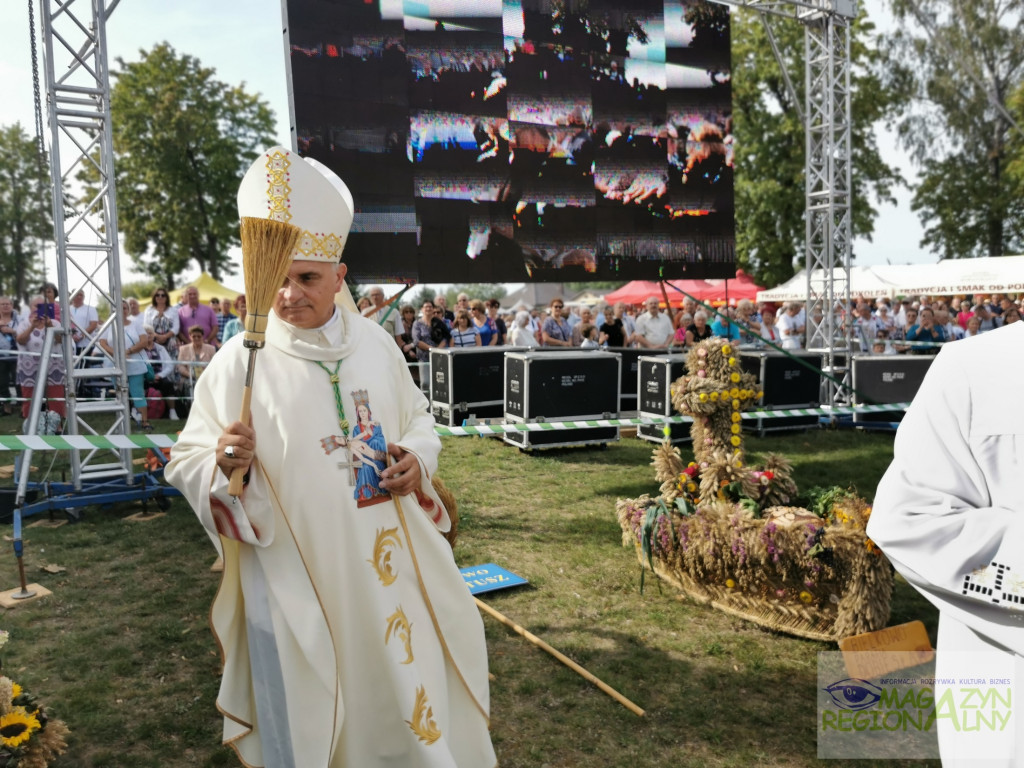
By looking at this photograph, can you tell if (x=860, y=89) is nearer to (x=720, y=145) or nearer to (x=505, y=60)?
(x=720, y=145)

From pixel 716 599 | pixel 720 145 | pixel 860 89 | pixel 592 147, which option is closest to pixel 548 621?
pixel 716 599

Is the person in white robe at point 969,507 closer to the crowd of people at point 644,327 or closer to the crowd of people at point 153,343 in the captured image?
the crowd of people at point 644,327

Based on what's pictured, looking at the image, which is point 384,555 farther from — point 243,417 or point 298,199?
point 298,199

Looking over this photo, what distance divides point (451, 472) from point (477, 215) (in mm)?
2980

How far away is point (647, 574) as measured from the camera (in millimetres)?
5602

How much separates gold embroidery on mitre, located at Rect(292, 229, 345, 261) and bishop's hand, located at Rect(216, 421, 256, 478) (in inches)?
22.3

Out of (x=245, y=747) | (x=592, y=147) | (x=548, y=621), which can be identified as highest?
(x=592, y=147)

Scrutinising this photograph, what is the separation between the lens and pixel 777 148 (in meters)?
29.8

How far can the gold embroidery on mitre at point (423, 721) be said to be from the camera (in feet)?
8.38

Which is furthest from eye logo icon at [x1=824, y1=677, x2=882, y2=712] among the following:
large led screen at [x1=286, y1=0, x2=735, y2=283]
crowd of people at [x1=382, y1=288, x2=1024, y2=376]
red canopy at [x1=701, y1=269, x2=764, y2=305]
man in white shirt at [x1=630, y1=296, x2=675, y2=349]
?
red canopy at [x1=701, y1=269, x2=764, y2=305]

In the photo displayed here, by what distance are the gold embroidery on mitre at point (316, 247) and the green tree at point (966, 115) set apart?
1342 inches

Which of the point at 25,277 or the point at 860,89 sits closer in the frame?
the point at 860,89

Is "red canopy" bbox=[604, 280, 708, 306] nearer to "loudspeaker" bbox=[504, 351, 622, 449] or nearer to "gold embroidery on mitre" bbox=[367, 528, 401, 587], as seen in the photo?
"loudspeaker" bbox=[504, 351, 622, 449]

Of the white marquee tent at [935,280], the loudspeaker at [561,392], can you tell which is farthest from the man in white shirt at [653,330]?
the white marquee tent at [935,280]
